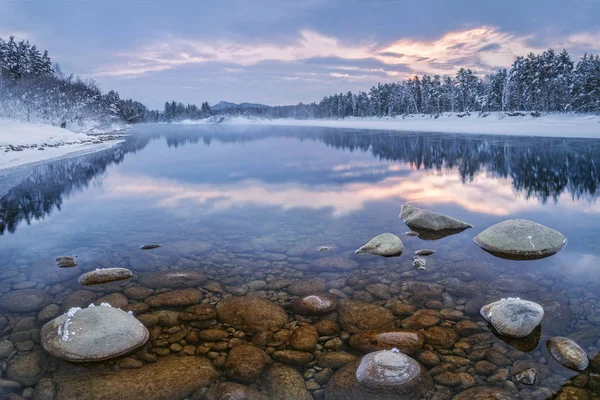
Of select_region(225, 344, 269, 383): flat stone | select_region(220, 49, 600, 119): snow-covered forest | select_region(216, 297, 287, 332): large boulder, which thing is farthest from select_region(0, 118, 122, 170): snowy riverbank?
select_region(220, 49, 600, 119): snow-covered forest

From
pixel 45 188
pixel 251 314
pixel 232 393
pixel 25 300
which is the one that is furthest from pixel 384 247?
pixel 45 188

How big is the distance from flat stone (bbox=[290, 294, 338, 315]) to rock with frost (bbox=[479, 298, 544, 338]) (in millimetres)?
2335

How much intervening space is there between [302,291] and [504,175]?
53.7 ft

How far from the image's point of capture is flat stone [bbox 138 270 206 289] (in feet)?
23.6

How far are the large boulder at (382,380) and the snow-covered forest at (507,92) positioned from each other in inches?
2766

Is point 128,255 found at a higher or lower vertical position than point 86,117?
lower

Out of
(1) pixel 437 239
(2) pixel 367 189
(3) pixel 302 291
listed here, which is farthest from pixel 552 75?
(3) pixel 302 291

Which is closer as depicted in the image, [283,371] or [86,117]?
[283,371]

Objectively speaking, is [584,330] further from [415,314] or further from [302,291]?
[302,291]

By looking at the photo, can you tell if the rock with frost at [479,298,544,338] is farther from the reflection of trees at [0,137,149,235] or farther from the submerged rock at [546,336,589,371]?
the reflection of trees at [0,137,149,235]

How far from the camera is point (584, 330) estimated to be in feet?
17.9

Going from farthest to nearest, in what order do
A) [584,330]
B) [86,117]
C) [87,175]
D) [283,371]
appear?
[86,117] < [87,175] < [584,330] < [283,371]

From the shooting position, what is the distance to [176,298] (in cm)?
659

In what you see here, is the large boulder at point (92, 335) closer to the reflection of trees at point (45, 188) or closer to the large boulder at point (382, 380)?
the large boulder at point (382, 380)
